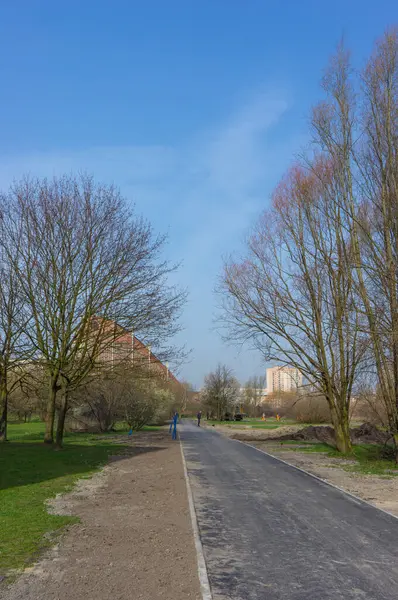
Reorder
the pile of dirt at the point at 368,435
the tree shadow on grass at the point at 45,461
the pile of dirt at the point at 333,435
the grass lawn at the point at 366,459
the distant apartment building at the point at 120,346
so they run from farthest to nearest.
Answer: the pile of dirt at the point at 333,435, the pile of dirt at the point at 368,435, the distant apartment building at the point at 120,346, the grass lawn at the point at 366,459, the tree shadow on grass at the point at 45,461

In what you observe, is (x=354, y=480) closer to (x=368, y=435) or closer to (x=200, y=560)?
(x=200, y=560)

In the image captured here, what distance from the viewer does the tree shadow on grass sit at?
1288cm

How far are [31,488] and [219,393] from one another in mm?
73294

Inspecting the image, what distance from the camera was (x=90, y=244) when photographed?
20656 mm

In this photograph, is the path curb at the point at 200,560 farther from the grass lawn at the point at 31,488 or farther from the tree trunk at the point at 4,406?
the tree trunk at the point at 4,406

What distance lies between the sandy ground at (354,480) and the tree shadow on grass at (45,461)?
21.8 feet

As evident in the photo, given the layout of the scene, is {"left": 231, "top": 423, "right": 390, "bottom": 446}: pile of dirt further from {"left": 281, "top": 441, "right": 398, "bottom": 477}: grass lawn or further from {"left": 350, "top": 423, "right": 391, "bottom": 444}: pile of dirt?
{"left": 281, "top": 441, "right": 398, "bottom": 477}: grass lawn

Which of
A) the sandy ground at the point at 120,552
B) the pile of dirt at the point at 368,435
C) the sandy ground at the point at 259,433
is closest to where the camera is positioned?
the sandy ground at the point at 120,552

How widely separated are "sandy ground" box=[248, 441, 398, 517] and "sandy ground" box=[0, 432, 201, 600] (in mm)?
4016

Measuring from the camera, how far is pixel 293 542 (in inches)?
277

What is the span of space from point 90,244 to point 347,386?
1248 centimetres

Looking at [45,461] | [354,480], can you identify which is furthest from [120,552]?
[45,461]

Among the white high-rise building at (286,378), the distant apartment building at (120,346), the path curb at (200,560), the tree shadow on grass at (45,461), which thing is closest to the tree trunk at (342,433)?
the white high-rise building at (286,378)

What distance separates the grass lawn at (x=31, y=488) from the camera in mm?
6514
